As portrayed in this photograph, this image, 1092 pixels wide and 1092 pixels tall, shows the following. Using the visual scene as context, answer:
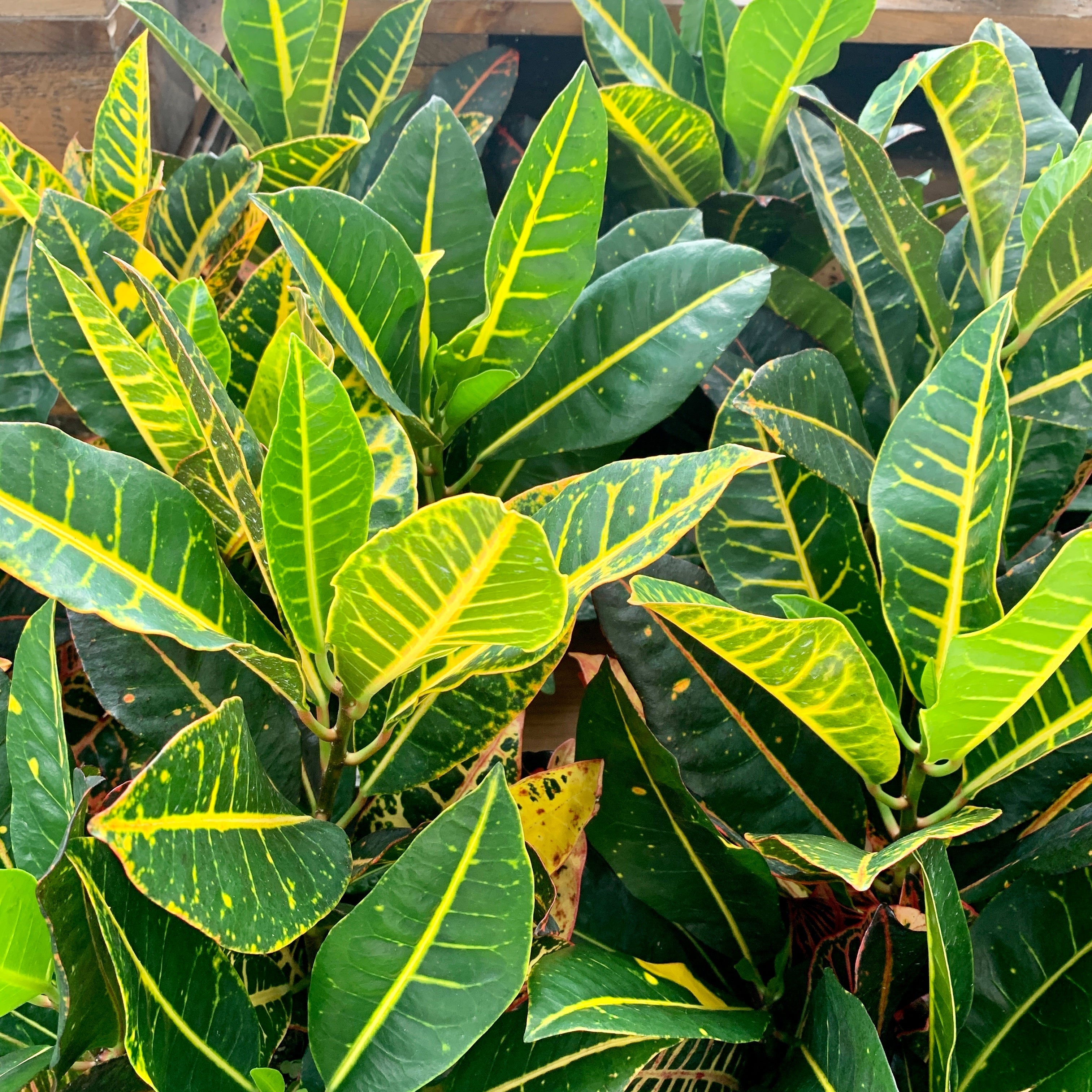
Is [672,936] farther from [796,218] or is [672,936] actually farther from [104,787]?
[796,218]

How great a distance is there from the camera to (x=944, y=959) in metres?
0.42

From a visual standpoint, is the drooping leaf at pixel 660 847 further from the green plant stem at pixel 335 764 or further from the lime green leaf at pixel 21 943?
the lime green leaf at pixel 21 943

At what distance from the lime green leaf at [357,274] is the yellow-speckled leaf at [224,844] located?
0.75 feet

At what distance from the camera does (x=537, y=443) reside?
25.3 inches

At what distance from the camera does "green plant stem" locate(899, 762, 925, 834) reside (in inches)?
20.2

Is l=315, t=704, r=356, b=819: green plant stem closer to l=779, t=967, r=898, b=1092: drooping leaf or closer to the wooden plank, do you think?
l=779, t=967, r=898, b=1092: drooping leaf

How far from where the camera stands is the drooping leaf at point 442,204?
64 centimetres

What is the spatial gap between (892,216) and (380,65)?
578 mm

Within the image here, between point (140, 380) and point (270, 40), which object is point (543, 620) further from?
point (270, 40)

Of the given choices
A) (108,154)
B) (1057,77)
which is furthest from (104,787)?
(1057,77)

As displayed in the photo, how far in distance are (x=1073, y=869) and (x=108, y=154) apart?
2.88ft

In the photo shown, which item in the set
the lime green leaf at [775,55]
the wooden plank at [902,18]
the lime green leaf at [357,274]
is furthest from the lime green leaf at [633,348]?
the wooden plank at [902,18]

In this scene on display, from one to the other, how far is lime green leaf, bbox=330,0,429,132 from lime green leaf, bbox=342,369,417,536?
0.53m

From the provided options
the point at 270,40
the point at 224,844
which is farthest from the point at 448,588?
the point at 270,40
